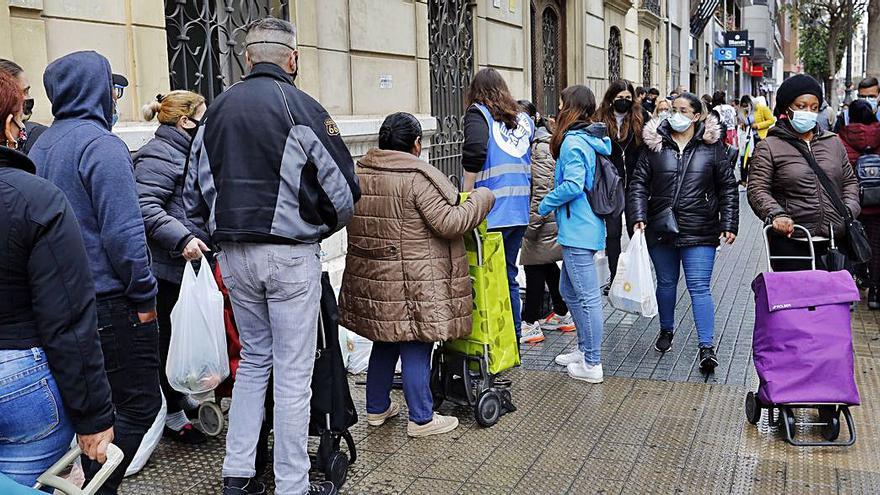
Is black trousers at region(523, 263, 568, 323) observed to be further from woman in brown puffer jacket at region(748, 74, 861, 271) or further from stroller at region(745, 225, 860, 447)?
stroller at region(745, 225, 860, 447)

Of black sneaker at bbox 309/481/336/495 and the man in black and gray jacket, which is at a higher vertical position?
the man in black and gray jacket

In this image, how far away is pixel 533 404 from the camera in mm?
5574

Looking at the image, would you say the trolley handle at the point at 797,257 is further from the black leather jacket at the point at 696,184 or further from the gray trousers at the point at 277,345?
the gray trousers at the point at 277,345

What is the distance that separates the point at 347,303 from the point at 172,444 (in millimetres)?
1207

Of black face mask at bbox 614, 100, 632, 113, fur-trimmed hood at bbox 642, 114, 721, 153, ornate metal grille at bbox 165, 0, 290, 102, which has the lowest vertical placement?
fur-trimmed hood at bbox 642, 114, 721, 153

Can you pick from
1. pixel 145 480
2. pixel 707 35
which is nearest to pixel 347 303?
pixel 145 480

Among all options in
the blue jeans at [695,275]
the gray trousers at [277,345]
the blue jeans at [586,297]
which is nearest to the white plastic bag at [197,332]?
the gray trousers at [277,345]

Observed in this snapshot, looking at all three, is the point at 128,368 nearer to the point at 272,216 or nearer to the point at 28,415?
the point at 272,216

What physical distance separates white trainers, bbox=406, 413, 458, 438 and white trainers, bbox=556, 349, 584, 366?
1.42m

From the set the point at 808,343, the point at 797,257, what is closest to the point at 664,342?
the point at 797,257

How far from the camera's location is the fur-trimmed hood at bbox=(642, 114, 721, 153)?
6012mm

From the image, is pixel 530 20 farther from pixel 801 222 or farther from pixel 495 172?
pixel 801 222

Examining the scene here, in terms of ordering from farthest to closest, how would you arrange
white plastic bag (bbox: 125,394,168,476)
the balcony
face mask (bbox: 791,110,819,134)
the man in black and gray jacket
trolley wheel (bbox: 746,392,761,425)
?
the balcony → face mask (bbox: 791,110,819,134) → trolley wheel (bbox: 746,392,761,425) → white plastic bag (bbox: 125,394,168,476) → the man in black and gray jacket

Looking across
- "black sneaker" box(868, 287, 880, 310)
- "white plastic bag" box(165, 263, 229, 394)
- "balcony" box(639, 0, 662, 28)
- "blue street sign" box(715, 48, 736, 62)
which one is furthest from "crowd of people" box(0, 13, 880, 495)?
"blue street sign" box(715, 48, 736, 62)
